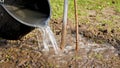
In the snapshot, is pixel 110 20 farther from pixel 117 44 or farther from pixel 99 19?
pixel 117 44

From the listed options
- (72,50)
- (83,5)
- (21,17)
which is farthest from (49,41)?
(83,5)

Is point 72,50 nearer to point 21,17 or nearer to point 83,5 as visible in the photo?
point 21,17

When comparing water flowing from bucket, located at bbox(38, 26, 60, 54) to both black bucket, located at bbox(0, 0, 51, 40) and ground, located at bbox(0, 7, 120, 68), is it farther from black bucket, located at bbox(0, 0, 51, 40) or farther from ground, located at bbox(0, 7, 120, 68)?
black bucket, located at bbox(0, 0, 51, 40)

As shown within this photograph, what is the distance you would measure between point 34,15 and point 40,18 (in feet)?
0.48

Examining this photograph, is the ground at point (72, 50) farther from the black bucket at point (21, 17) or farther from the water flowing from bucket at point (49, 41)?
the black bucket at point (21, 17)

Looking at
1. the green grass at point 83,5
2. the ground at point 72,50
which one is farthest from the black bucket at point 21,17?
the green grass at point 83,5

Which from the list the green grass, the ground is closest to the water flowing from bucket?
the ground

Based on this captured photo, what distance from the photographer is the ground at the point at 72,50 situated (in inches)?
198

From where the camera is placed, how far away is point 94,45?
18.5 ft

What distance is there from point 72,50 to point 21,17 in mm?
1095

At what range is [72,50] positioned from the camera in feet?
17.8

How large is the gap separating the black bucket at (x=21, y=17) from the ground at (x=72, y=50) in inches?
15.4

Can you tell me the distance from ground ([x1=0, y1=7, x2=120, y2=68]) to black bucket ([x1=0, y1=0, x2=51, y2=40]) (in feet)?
1.28

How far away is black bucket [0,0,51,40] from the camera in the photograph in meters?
4.40
